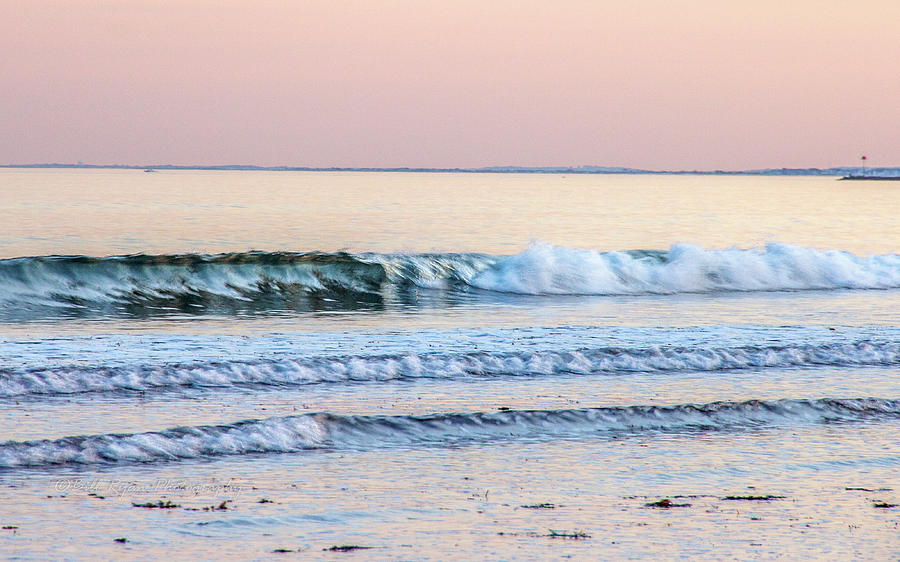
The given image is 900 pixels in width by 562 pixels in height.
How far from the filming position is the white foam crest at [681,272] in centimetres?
2620

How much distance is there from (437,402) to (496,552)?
15.0ft

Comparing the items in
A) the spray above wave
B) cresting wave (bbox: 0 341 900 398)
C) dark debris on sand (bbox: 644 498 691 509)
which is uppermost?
dark debris on sand (bbox: 644 498 691 509)

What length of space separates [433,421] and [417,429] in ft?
0.84

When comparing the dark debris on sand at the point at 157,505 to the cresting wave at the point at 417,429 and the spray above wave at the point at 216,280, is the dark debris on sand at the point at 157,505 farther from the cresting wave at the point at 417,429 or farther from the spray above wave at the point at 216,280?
the spray above wave at the point at 216,280

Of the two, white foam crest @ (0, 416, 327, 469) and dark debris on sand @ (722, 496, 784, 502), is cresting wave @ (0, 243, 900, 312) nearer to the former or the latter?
white foam crest @ (0, 416, 327, 469)

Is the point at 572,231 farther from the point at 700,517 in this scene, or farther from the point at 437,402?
the point at 700,517

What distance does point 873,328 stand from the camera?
1762cm

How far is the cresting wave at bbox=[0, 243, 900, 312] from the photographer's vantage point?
22375 mm

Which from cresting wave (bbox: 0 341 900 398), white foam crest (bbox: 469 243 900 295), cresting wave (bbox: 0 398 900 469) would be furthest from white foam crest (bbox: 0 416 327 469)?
white foam crest (bbox: 469 243 900 295)

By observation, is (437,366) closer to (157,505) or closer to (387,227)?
(157,505)

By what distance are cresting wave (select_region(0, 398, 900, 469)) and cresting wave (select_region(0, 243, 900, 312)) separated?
11.7 m

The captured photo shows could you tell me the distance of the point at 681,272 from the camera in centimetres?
2775

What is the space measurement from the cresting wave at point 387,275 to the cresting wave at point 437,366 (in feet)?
28.5

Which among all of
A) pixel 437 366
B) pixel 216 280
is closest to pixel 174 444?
pixel 437 366
